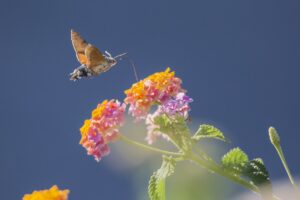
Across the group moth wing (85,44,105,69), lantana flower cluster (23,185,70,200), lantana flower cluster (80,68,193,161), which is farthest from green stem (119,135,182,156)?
lantana flower cluster (23,185,70,200)

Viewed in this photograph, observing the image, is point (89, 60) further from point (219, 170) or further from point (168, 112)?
point (219, 170)

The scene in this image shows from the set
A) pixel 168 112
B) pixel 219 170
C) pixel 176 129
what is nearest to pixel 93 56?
pixel 168 112

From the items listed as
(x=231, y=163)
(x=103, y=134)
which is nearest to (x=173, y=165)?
(x=231, y=163)

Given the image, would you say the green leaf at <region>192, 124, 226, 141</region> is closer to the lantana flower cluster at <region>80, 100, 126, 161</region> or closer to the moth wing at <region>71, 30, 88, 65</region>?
the lantana flower cluster at <region>80, 100, 126, 161</region>

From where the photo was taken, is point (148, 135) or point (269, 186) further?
point (148, 135)

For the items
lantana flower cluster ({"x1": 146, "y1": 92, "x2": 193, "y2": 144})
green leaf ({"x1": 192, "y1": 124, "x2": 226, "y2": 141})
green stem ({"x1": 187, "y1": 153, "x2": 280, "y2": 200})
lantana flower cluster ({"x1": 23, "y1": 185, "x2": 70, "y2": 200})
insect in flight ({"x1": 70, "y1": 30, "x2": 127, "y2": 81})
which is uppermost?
insect in flight ({"x1": 70, "y1": 30, "x2": 127, "y2": 81})

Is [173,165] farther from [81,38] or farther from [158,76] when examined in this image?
[81,38]
